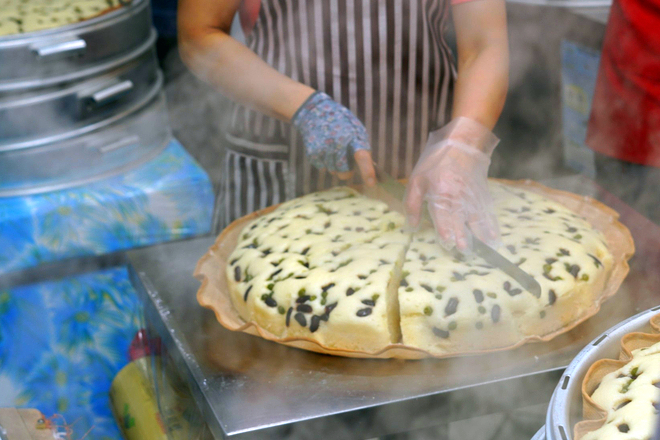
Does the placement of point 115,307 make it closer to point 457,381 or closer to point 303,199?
point 303,199

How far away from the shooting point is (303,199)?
1708mm

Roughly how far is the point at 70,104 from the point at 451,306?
4.99ft

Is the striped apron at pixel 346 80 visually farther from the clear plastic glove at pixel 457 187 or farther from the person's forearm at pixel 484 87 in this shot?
the clear plastic glove at pixel 457 187

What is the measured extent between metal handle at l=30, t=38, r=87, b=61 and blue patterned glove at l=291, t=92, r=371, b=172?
914mm

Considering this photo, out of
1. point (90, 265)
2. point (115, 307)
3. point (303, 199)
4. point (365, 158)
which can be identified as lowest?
point (115, 307)

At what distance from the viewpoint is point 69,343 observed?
217 centimetres

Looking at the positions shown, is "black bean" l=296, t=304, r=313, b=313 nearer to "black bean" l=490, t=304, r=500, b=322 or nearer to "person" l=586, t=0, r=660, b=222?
"black bean" l=490, t=304, r=500, b=322

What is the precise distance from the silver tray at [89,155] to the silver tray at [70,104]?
0.12 feet

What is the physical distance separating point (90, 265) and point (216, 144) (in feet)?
3.37

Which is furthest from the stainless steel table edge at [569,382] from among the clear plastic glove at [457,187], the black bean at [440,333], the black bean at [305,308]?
the black bean at [305,308]

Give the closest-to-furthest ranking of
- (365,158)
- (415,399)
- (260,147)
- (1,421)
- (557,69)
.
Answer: (415,399)
(1,421)
(365,158)
(260,147)
(557,69)

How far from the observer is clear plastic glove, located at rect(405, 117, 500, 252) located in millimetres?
1373

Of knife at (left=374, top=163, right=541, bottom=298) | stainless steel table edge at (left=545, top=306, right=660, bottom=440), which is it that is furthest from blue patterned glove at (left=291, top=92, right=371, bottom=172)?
stainless steel table edge at (left=545, top=306, right=660, bottom=440)

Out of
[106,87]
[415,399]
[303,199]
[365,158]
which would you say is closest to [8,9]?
[106,87]
